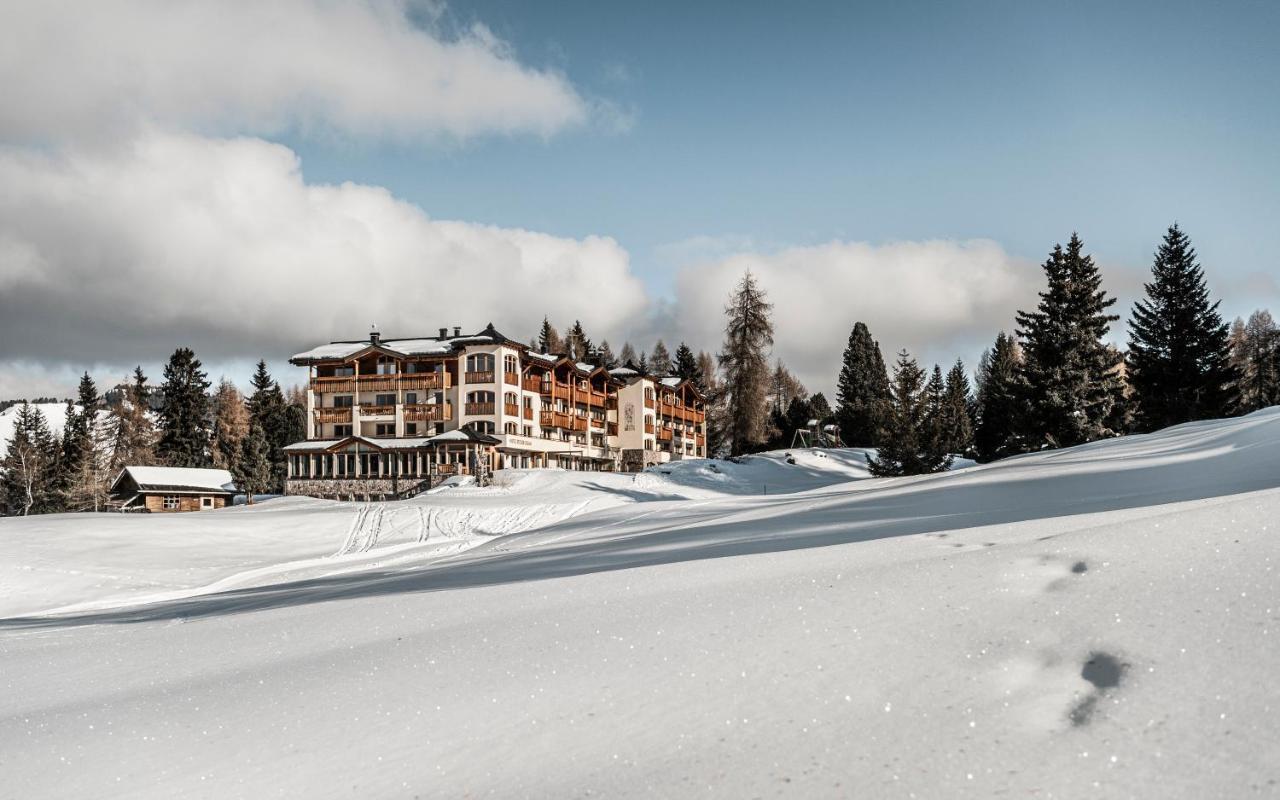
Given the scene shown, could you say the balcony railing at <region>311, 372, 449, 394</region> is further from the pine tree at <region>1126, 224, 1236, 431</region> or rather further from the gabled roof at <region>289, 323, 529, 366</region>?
the pine tree at <region>1126, 224, 1236, 431</region>

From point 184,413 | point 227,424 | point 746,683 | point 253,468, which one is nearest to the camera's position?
point 746,683

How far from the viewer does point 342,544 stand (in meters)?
28.4

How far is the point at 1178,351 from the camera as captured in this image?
4725 cm

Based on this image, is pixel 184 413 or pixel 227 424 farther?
pixel 227 424

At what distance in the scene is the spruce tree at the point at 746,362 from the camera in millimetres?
74125

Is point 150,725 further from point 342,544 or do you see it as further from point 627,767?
point 342,544

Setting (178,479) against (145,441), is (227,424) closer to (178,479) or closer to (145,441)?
(145,441)

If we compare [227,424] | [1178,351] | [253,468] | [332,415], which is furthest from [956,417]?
[227,424]

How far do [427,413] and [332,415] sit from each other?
775 cm

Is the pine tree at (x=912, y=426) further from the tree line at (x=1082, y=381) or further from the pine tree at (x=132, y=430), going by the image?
the pine tree at (x=132, y=430)

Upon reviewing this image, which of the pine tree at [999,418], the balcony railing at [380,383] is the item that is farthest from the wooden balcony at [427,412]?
the pine tree at [999,418]

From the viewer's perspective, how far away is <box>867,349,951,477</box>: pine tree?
39094 mm

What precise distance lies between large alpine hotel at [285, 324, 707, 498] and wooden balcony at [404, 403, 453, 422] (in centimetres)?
8

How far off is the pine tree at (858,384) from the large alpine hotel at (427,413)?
31860 millimetres
